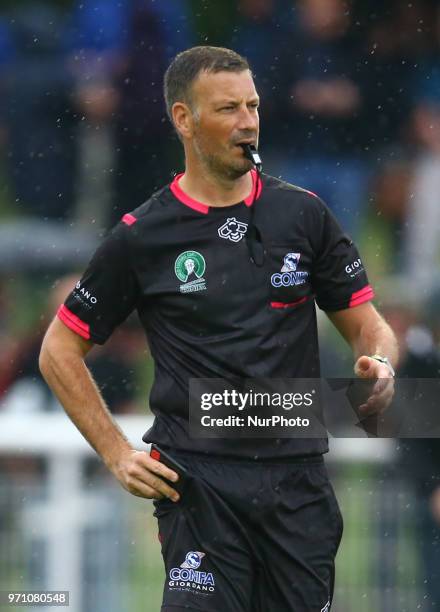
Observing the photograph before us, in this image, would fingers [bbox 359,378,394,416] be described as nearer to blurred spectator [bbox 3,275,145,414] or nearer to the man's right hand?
the man's right hand

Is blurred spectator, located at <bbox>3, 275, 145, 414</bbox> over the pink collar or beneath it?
over

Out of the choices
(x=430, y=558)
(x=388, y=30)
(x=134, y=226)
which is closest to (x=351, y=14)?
(x=388, y=30)

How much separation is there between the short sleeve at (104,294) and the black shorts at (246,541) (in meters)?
0.55

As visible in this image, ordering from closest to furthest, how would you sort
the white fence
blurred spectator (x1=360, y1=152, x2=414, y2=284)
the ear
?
the ear, the white fence, blurred spectator (x1=360, y1=152, x2=414, y2=284)

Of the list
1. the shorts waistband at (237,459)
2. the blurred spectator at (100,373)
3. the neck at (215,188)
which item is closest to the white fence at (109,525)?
the blurred spectator at (100,373)

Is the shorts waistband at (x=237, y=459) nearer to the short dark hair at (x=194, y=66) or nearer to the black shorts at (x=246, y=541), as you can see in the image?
the black shorts at (x=246, y=541)

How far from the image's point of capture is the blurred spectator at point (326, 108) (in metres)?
9.10

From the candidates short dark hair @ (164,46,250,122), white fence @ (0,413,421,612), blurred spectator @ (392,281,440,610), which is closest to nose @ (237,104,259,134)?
short dark hair @ (164,46,250,122)

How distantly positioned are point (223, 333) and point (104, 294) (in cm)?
44

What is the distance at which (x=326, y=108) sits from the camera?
9398 mm

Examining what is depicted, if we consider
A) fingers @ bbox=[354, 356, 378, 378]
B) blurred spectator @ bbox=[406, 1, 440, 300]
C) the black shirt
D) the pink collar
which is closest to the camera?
fingers @ bbox=[354, 356, 378, 378]

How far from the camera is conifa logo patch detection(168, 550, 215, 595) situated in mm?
4539

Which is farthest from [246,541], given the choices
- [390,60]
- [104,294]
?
[390,60]

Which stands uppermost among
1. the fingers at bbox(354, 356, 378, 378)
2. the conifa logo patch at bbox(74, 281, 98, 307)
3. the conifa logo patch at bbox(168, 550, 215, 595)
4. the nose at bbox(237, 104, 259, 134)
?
the nose at bbox(237, 104, 259, 134)
